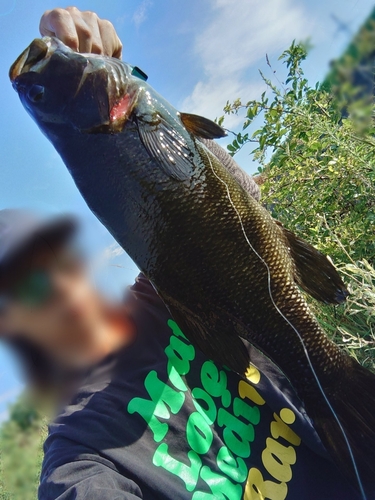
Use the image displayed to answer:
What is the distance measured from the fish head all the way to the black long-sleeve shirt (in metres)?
1.06

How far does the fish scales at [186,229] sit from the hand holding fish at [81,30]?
0.10m

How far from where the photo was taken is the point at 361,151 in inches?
78.2

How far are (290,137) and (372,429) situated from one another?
1.78 meters

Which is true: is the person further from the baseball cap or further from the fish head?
the fish head

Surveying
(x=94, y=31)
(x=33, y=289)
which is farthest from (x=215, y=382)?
(x=94, y=31)

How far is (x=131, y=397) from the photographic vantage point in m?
1.54

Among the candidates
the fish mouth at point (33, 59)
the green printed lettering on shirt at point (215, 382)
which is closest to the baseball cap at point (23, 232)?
the fish mouth at point (33, 59)

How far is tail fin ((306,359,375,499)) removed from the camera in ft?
4.17

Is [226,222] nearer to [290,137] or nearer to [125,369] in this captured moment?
[125,369]

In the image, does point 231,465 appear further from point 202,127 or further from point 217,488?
point 202,127

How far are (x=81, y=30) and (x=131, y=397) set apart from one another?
161cm

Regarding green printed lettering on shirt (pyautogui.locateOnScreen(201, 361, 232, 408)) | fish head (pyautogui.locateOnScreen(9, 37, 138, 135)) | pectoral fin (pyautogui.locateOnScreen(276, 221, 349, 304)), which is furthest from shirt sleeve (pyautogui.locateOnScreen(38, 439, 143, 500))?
fish head (pyautogui.locateOnScreen(9, 37, 138, 135))

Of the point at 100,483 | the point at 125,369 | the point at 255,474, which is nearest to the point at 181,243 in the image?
the point at 125,369

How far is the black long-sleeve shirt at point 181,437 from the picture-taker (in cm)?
134
